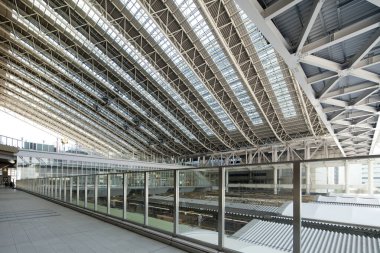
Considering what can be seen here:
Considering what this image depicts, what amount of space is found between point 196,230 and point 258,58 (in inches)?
925

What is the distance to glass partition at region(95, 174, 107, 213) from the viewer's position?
8.92 metres

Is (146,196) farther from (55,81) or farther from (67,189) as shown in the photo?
(55,81)

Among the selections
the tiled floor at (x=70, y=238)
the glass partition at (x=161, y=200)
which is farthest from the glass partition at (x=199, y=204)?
the tiled floor at (x=70, y=238)

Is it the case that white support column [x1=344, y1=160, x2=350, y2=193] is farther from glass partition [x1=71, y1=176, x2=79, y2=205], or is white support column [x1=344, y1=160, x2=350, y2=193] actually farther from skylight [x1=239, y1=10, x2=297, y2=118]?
skylight [x1=239, y1=10, x2=297, y2=118]

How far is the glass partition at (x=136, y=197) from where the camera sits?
7.04 meters

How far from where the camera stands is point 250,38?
78.4 feet

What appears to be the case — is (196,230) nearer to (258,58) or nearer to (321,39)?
(321,39)

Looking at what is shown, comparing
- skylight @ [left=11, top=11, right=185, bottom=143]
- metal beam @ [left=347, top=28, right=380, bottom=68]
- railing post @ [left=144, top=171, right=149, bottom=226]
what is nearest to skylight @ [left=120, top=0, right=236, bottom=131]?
skylight @ [left=11, top=11, right=185, bottom=143]

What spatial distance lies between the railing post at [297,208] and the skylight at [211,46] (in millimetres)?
20648

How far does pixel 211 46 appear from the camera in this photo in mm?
25688

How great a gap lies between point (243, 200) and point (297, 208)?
1148 mm

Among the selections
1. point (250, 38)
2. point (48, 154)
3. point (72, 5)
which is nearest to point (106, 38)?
→ point (72, 5)

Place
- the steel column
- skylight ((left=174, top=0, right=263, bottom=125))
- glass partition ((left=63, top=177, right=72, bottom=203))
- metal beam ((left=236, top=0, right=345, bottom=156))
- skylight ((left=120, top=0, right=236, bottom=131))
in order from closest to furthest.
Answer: the steel column
metal beam ((left=236, top=0, right=345, bottom=156))
glass partition ((left=63, top=177, right=72, bottom=203))
skylight ((left=174, top=0, right=263, bottom=125))
skylight ((left=120, top=0, right=236, bottom=131))

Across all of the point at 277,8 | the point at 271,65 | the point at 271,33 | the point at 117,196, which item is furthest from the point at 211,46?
the point at 117,196
